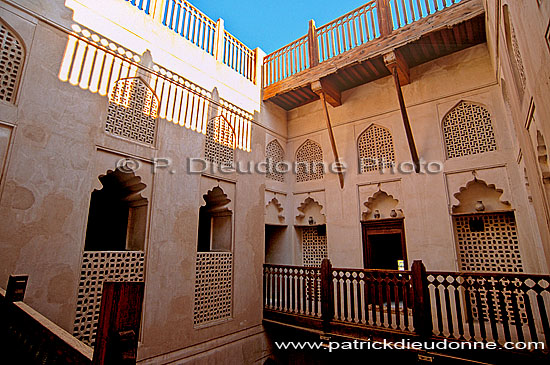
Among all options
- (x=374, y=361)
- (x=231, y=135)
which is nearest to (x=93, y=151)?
(x=231, y=135)

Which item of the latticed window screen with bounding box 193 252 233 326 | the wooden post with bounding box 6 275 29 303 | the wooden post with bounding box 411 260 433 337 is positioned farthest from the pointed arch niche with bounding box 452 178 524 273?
the wooden post with bounding box 6 275 29 303

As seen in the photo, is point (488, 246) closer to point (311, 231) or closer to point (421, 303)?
point (421, 303)

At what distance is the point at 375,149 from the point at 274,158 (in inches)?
99.5

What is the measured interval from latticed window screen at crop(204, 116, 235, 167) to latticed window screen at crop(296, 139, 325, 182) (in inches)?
85.5

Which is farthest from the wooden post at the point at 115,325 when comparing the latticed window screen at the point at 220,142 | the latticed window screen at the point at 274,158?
the latticed window screen at the point at 274,158

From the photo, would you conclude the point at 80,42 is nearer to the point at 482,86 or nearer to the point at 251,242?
the point at 251,242

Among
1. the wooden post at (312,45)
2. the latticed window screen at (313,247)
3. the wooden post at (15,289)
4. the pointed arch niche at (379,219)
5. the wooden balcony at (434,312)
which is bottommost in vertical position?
the wooden balcony at (434,312)

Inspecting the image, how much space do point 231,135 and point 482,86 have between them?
5030 mm

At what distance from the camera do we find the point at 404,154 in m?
6.23

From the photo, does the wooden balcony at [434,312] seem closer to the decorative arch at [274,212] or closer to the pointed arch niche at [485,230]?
the pointed arch niche at [485,230]

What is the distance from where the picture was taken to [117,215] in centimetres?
511

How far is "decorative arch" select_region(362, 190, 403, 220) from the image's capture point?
6.32 meters

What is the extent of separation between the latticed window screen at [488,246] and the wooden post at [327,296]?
2.41 meters

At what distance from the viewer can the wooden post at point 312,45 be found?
22.6ft
